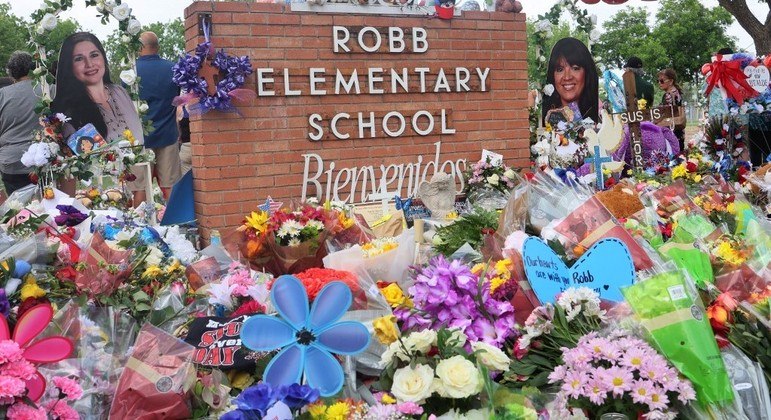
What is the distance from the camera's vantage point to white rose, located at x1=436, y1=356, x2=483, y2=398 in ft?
5.93

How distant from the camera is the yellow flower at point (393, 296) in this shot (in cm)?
246

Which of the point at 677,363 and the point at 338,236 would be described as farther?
the point at 338,236

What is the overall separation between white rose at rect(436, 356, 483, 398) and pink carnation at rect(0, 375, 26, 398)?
37.7 inches

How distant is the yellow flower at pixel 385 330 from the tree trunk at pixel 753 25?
49.5ft

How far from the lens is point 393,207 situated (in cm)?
512

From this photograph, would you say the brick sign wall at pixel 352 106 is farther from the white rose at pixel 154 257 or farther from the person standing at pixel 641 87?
the person standing at pixel 641 87

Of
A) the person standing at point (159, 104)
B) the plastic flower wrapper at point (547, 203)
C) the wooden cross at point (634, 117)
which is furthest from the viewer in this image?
the wooden cross at point (634, 117)

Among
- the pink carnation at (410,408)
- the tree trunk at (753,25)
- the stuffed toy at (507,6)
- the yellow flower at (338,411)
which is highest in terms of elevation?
the tree trunk at (753,25)

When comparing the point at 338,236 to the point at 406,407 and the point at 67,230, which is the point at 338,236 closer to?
the point at 67,230

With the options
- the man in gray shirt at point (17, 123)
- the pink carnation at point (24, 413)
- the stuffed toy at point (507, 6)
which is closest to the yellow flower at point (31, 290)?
the pink carnation at point (24, 413)

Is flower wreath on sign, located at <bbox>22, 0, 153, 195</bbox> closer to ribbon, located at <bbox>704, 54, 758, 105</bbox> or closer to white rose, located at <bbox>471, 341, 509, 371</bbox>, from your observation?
white rose, located at <bbox>471, 341, 509, 371</bbox>

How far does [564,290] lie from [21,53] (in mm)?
5463

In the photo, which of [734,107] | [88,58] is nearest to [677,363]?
[88,58]

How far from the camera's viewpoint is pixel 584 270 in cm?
235
